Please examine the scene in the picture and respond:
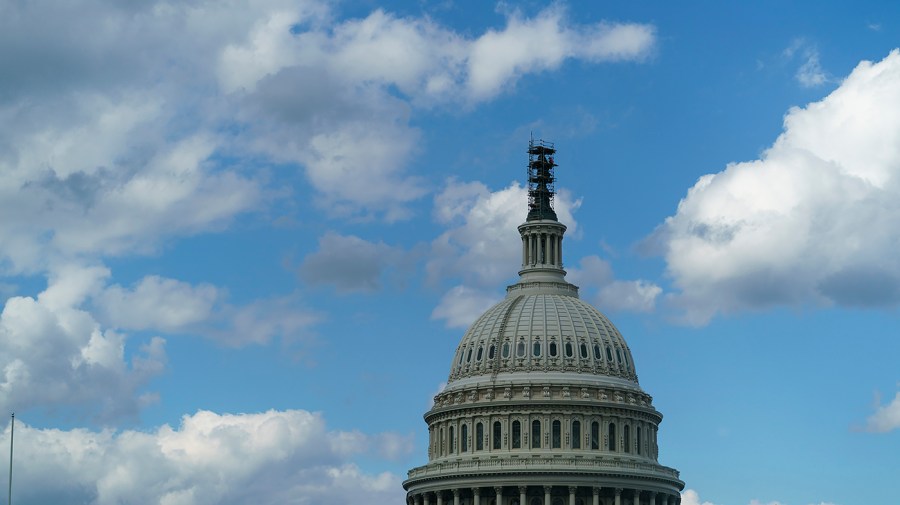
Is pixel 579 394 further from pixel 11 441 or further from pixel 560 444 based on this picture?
pixel 11 441

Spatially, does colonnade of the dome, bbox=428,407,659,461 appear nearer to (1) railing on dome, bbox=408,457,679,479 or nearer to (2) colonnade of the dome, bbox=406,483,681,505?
(1) railing on dome, bbox=408,457,679,479

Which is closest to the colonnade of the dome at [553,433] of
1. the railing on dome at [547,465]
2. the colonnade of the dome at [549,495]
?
the railing on dome at [547,465]

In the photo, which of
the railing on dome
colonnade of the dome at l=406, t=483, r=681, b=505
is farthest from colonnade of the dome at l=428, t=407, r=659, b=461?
colonnade of the dome at l=406, t=483, r=681, b=505

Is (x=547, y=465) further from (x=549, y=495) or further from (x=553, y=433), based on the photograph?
(x=553, y=433)

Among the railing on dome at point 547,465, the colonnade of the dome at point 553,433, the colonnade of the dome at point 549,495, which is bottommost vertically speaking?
the colonnade of the dome at point 549,495

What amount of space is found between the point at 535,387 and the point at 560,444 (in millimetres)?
6171

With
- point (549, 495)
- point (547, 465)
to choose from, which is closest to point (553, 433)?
point (547, 465)

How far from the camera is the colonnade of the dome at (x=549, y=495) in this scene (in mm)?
194375

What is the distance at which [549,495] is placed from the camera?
7638 inches

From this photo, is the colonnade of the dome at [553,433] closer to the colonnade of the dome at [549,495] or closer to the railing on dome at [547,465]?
the railing on dome at [547,465]

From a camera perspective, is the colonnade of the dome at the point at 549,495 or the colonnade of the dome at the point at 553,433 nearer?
the colonnade of the dome at the point at 549,495

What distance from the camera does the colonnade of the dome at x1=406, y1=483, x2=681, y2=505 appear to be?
638ft

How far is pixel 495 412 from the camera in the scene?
655 feet

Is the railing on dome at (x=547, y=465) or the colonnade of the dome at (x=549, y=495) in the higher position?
the railing on dome at (x=547, y=465)
